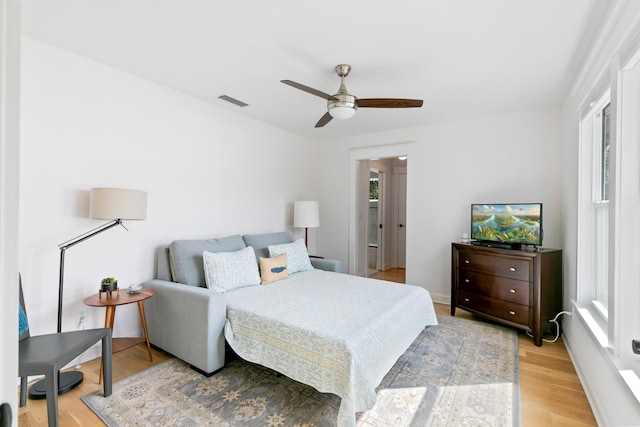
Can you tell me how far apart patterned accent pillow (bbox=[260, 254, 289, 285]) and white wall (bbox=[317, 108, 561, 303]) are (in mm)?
1943

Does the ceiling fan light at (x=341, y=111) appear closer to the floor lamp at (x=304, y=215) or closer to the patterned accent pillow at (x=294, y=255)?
the patterned accent pillow at (x=294, y=255)

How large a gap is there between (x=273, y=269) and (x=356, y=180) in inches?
88.9

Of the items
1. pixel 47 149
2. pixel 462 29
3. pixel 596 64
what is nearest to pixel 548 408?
pixel 596 64

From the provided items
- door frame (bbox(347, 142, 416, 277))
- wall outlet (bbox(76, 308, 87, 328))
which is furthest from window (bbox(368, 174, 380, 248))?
wall outlet (bbox(76, 308, 87, 328))

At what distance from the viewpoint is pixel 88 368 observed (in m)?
2.37

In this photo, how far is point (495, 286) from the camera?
3.12 metres

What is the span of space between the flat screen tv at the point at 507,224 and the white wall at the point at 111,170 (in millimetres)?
2782

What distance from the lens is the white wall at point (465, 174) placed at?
341 centimetres

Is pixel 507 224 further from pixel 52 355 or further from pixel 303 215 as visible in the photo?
pixel 52 355

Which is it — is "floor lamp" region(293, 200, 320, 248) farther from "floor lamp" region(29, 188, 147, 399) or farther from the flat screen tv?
"floor lamp" region(29, 188, 147, 399)

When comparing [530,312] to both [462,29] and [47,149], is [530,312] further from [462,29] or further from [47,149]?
[47,149]

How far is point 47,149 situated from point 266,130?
2407 millimetres

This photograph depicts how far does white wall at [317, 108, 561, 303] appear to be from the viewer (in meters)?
3.41

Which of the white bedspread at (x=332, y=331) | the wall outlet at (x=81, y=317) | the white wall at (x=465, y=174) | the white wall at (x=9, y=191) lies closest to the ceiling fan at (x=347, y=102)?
the white bedspread at (x=332, y=331)
